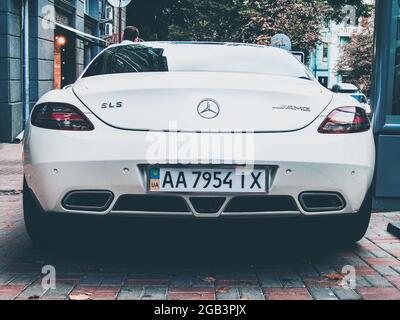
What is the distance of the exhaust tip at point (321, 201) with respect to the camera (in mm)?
3549

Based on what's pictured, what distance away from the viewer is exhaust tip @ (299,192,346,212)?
3.55 metres

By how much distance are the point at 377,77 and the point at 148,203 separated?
11.1 ft

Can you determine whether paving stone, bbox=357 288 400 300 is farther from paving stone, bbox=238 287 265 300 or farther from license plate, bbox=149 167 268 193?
license plate, bbox=149 167 268 193

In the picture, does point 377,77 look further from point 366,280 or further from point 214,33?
point 214,33

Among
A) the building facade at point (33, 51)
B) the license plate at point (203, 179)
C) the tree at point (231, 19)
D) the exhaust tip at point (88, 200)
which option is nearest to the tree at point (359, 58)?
the tree at point (231, 19)

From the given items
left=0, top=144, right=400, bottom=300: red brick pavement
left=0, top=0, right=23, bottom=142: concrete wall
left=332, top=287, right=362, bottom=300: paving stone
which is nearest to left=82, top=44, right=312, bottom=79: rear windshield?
left=0, top=144, right=400, bottom=300: red brick pavement

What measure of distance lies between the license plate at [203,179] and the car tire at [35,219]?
71 cm

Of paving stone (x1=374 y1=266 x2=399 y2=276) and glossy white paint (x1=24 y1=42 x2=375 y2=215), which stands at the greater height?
glossy white paint (x1=24 y1=42 x2=375 y2=215)

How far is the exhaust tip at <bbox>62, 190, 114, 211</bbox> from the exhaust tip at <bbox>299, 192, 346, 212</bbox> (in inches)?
38.5

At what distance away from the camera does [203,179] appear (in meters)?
3.44

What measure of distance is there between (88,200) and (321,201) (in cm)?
119

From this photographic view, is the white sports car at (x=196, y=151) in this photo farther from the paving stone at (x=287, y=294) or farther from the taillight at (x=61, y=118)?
the paving stone at (x=287, y=294)

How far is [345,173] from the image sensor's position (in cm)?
359
